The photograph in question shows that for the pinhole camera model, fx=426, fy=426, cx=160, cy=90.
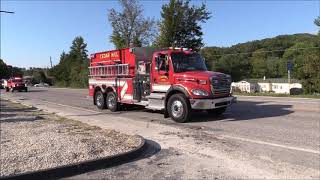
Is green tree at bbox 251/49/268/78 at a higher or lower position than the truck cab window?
higher

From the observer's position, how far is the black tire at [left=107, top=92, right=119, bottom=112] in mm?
18391

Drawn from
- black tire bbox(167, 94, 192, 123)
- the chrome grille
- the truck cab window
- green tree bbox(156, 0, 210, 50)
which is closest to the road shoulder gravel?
black tire bbox(167, 94, 192, 123)

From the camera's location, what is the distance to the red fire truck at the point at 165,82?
13.7 meters

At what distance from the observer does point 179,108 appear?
14.0 meters

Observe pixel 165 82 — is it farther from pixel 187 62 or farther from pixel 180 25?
pixel 180 25

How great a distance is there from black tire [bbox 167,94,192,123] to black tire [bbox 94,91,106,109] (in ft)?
18.8

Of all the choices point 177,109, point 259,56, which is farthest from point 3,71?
point 177,109

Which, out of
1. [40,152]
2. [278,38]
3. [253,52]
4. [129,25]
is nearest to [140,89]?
[40,152]

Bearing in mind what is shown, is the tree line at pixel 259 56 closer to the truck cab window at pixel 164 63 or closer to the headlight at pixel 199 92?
the truck cab window at pixel 164 63

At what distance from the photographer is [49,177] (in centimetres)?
685

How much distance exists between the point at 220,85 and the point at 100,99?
7.45 m

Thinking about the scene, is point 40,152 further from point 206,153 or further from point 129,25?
point 129,25

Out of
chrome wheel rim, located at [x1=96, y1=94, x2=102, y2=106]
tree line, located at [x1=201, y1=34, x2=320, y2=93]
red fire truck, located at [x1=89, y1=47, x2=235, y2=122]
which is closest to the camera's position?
red fire truck, located at [x1=89, y1=47, x2=235, y2=122]

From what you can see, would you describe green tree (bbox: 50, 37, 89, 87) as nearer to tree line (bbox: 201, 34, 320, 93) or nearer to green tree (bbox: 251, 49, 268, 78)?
tree line (bbox: 201, 34, 320, 93)
